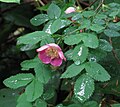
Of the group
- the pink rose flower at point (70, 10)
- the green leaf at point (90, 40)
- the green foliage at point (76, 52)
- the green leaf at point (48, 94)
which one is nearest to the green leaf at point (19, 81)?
the green foliage at point (76, 52)

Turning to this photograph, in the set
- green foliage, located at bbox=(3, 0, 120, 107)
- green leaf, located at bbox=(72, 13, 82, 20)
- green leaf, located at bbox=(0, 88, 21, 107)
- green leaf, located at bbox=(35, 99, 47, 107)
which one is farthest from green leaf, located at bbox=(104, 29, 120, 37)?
green leaf, located at bbox=(0, 88, 21, 107)

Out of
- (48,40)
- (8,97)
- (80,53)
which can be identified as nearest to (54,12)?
(48,40)

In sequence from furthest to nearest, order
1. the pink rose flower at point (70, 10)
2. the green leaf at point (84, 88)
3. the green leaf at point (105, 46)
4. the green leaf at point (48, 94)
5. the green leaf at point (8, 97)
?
the green leaf at point (8, 97) → the pink rose flower at point (70, 10) → the green leaf at point (48, 94) → the green leaf at point (105, 46) → the green leaf at point (84, 88)

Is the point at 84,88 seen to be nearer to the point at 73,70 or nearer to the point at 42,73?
the point at 73,70

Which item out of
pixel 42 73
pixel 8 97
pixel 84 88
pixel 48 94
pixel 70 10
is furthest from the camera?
pixel 8 97

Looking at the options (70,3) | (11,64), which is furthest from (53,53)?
(11,64)

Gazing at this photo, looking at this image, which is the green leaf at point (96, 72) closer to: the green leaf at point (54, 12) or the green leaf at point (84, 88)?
the green leaf at point (84, 88)
